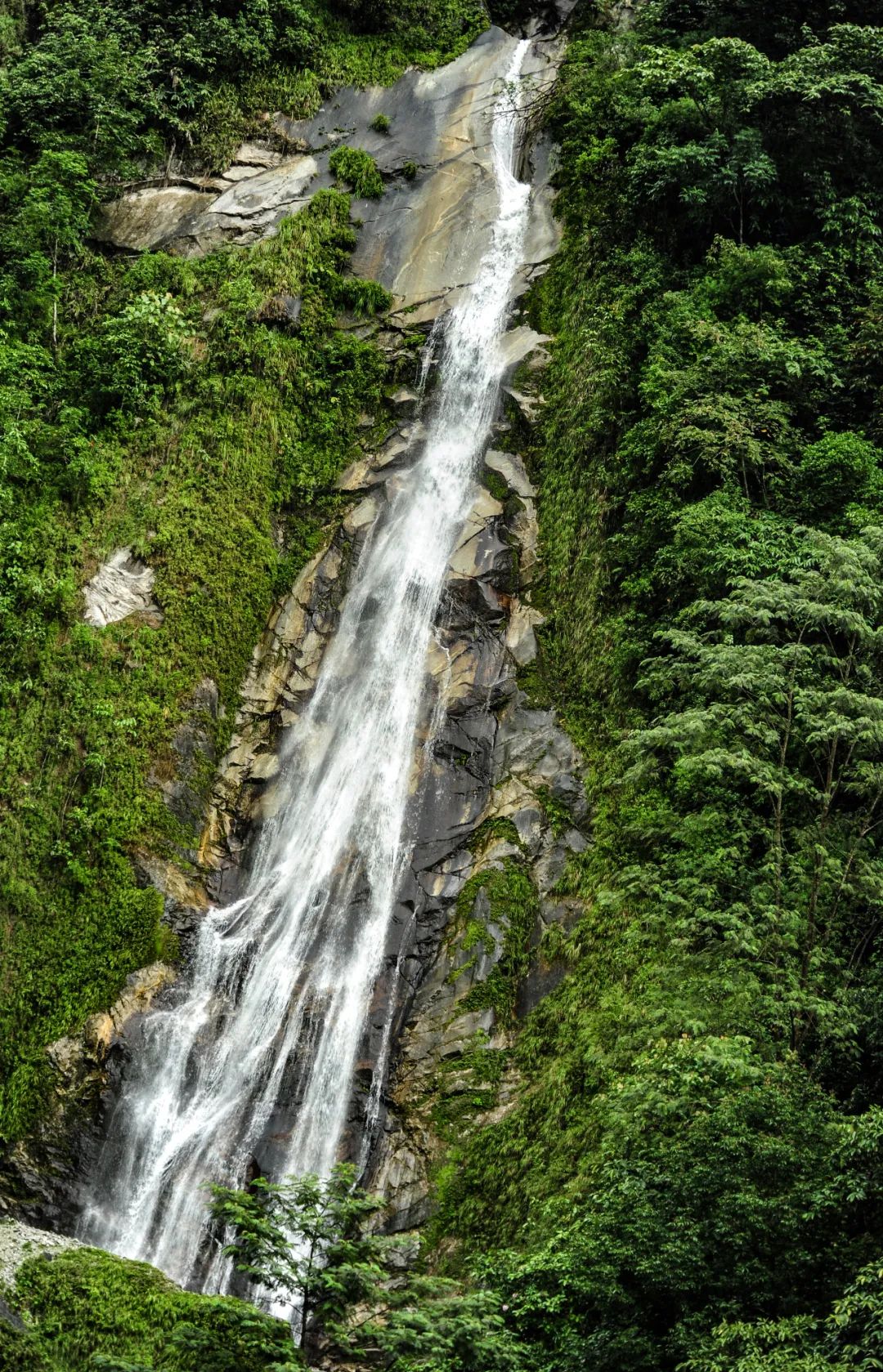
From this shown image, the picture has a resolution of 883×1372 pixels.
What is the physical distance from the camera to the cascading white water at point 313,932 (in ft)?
42.9

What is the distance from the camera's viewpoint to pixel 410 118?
23.6 m

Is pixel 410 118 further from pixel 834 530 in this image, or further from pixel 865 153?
pixel 834 530

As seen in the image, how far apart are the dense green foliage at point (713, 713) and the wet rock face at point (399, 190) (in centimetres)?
198

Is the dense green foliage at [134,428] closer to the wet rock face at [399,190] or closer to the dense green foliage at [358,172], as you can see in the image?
the dense green foliage at [358,172]

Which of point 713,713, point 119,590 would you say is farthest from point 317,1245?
point 119,590

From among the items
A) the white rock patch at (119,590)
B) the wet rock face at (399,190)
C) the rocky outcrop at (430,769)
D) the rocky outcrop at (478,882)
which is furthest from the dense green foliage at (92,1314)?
the wet rock face at (399,190)

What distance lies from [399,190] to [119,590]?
10.6 metres

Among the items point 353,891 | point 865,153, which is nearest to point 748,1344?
point 353,891

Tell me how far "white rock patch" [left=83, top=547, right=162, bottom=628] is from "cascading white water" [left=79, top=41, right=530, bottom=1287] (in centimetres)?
290

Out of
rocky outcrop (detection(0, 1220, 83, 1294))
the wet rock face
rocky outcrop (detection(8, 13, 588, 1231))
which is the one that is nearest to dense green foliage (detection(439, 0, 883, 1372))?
rocky outcrop (detection(8, 13, 588, 1231))

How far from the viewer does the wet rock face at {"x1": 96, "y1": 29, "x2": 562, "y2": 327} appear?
69.7ft

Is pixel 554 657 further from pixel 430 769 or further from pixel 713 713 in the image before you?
pixel 713 713

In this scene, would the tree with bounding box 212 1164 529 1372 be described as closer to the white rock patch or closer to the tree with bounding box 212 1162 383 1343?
the tree with bounding box 212 1162 383 1343

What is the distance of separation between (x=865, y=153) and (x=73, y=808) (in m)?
14.9
